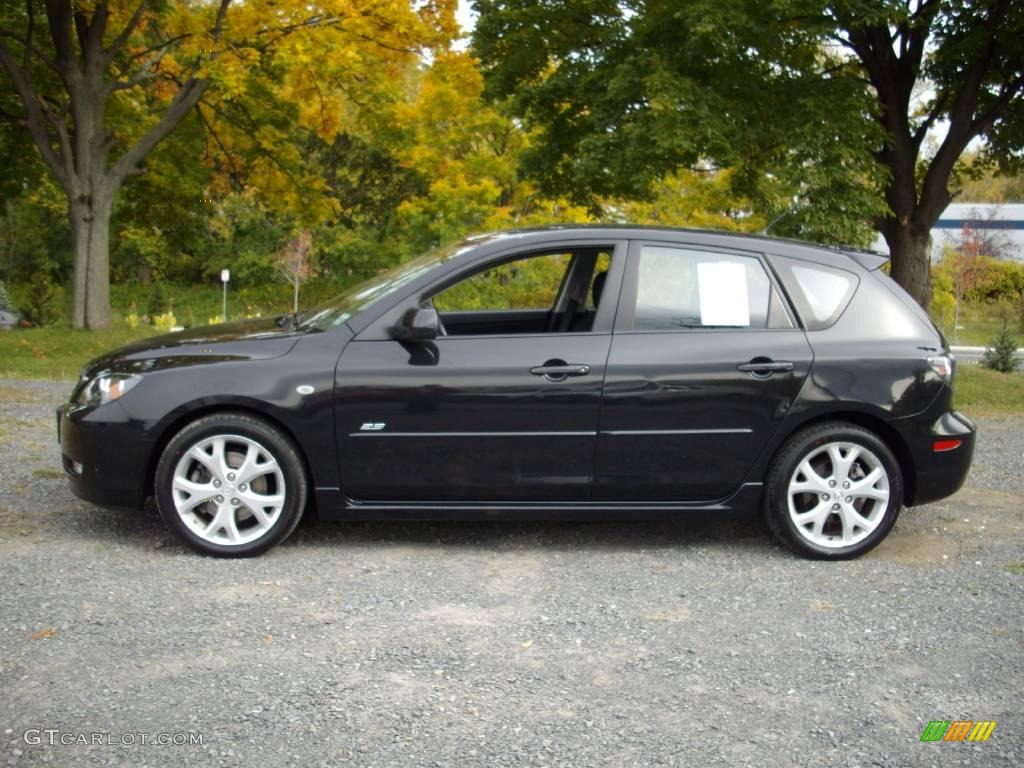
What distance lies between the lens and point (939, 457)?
5.55 m

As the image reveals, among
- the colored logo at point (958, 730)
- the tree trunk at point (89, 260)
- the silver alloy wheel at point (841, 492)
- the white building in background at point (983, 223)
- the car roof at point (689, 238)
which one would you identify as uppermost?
the white building in background at point (983, 223)

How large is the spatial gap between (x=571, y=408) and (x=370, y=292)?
129 cm

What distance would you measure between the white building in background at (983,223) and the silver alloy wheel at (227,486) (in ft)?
120

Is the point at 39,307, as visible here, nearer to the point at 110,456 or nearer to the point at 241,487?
the point at 110,456

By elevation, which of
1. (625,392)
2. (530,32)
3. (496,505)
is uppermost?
(530,32)

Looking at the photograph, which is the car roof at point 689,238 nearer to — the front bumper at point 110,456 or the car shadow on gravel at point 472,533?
the car shadow on gravel at point 472,533

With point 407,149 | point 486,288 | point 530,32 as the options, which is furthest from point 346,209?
point 486,288

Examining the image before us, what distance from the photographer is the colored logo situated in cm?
350

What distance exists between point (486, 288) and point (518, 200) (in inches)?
987

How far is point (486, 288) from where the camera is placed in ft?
23.8

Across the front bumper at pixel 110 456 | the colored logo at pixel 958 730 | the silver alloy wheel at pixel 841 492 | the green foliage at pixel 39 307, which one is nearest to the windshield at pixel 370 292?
the front bumper at pixel 110 456

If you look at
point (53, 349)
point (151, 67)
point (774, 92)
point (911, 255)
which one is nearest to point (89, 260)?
point (53, 349)

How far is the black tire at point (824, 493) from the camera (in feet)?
17.8

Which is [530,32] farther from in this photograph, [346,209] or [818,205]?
[346,209]
